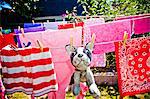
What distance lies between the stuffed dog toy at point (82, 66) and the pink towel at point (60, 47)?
166mm

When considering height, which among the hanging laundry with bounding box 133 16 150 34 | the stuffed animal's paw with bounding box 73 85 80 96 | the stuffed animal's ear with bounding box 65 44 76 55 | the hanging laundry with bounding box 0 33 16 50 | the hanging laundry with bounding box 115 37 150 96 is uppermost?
the hanging laundry with bounding box 133 16 150 34

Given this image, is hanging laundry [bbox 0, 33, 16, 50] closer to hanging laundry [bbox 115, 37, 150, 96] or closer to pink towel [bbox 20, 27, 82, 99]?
pink towel [bbox 20, 27, 82, 99]

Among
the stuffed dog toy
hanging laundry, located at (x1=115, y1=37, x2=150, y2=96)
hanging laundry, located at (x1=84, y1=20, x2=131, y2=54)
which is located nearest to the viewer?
the stuffed dog toy

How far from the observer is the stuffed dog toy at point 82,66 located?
3291mm

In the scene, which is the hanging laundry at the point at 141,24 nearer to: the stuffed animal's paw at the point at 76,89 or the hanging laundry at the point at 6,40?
the stuffed animal's paw at the point at 76,89

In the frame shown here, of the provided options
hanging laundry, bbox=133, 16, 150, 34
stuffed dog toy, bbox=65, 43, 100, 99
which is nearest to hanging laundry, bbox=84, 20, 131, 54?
hanging laundry, bbox=133, 16, 150, 34

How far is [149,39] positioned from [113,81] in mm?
2073

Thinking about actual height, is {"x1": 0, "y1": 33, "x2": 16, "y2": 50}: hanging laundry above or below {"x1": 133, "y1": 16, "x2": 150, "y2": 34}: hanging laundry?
below

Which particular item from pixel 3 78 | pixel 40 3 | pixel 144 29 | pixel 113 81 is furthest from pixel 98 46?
pixel 40 3

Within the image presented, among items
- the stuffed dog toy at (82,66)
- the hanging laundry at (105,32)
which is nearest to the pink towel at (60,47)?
the stuffed dog toy at (82,66)

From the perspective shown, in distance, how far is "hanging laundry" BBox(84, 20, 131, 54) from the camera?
13.2ft

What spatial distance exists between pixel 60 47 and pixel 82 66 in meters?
0.39

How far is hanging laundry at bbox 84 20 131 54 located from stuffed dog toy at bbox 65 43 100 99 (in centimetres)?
68

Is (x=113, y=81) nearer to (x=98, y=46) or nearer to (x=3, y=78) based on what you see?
(x=98, y=46)
